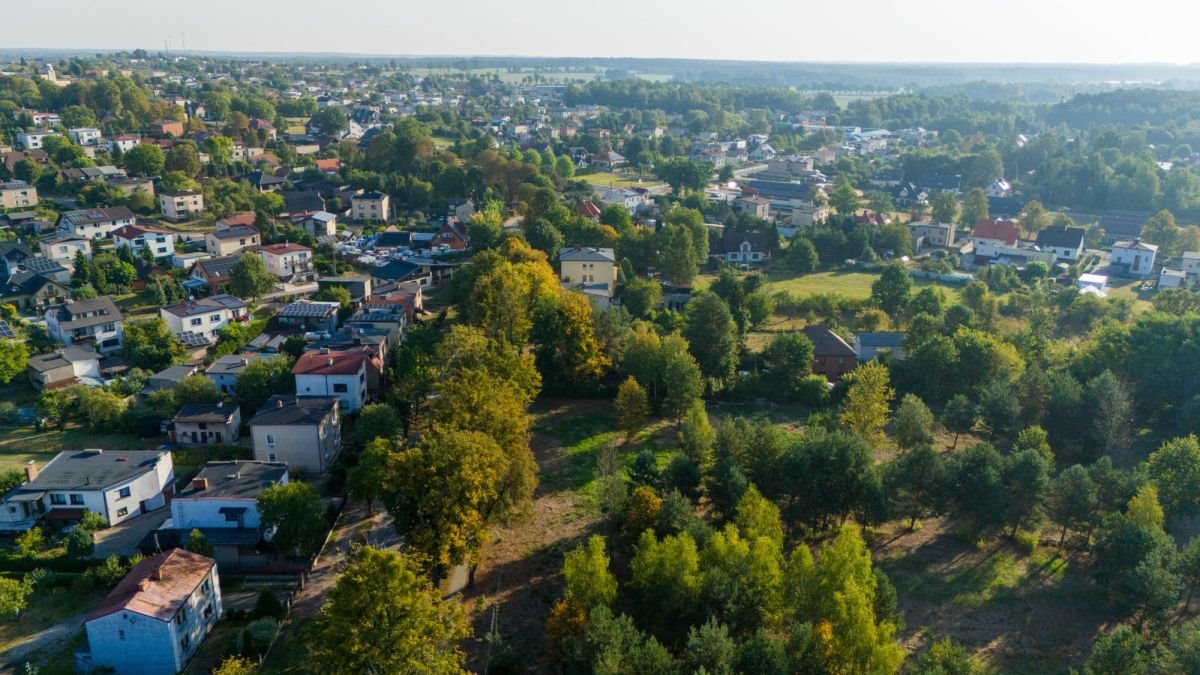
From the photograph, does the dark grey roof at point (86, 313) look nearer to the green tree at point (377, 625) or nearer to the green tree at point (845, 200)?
the green tree at point (377, 625)

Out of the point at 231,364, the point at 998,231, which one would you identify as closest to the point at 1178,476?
the point at 231,364

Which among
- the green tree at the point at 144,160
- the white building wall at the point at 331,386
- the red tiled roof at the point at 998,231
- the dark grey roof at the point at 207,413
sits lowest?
the dark grey roof at the point at 207,413

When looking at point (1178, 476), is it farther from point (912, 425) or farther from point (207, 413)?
point (207, 413)

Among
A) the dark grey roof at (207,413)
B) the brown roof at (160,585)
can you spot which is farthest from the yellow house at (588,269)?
the brown roof at (160,585)

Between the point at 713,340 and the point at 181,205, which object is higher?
the point at 181,205

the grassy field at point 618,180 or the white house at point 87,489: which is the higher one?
the grassy field at point 618,180

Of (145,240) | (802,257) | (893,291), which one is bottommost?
(802,257)

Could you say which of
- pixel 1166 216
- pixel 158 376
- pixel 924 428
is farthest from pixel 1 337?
pixel 1166 216
